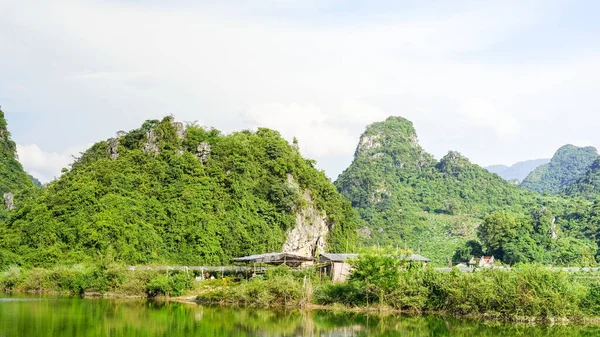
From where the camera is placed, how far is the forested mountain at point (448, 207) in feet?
191

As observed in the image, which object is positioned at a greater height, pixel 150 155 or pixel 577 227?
pixel 150 155

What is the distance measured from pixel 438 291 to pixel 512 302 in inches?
118

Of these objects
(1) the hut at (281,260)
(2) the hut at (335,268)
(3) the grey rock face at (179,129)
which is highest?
(3) the grey rock face at (179,129)

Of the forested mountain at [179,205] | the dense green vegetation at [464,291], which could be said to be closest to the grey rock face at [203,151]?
the forested mountain at [179,205]

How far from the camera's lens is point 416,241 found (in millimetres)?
79000

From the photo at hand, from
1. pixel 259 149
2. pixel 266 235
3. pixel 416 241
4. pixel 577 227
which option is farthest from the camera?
pixel 416 241

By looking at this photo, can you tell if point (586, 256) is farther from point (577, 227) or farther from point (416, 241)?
point (416, 241)

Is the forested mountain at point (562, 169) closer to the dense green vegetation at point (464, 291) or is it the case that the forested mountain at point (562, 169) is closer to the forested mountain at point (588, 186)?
the forested mountain at point (588, 186)

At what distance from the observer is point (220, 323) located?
2334cm

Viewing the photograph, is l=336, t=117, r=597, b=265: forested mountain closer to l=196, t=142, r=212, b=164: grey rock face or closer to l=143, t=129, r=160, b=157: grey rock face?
l=196, t=142, r=212, b=164: grey rock face

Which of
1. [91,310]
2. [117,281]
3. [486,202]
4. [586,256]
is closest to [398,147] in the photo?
[486,202]

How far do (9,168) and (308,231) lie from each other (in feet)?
95.1

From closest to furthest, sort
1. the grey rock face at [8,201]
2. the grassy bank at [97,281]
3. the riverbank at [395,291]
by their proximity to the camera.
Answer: the riverbank at [395,291], the grassy bank at [97,281], the grey rock face at [8,201]

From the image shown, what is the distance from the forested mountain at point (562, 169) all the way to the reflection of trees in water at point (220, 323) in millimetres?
130480
